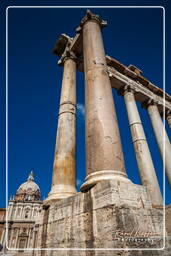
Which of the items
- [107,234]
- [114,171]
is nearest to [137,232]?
[107,234]

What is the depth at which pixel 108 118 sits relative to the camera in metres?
6.77

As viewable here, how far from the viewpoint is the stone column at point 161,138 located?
15.6 m

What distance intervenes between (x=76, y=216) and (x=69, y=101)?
22.3 feet

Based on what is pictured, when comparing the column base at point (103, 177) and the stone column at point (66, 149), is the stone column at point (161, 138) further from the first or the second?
the column base at point (103, 177)

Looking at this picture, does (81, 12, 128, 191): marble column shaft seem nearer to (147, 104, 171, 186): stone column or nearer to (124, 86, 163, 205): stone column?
(124, 86, 163, 205): stone column

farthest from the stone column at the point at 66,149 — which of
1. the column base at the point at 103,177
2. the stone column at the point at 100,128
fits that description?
the column base at the point at 103,177

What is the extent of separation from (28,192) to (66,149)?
90.5 m

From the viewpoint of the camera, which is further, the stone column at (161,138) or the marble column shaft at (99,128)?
the stone column at (161,138)

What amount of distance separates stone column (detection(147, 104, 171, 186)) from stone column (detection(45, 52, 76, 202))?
33.2 ft

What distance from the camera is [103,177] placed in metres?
5.32

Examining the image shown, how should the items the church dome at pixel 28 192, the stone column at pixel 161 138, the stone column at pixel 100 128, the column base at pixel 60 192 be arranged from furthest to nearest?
the church dome at pixel 28 192, the stone column at pixel 161 138, the column base at pixel 60 192, the stone column at pixel 100 128

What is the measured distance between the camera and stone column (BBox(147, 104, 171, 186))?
1560cm

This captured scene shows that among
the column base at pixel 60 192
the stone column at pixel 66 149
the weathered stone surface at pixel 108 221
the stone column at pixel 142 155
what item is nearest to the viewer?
the weathered stone surface at pixel 108 221

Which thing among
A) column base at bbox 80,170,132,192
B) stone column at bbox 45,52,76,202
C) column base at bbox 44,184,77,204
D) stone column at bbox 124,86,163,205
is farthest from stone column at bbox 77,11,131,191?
stone column at bbox 124,86,163,205
